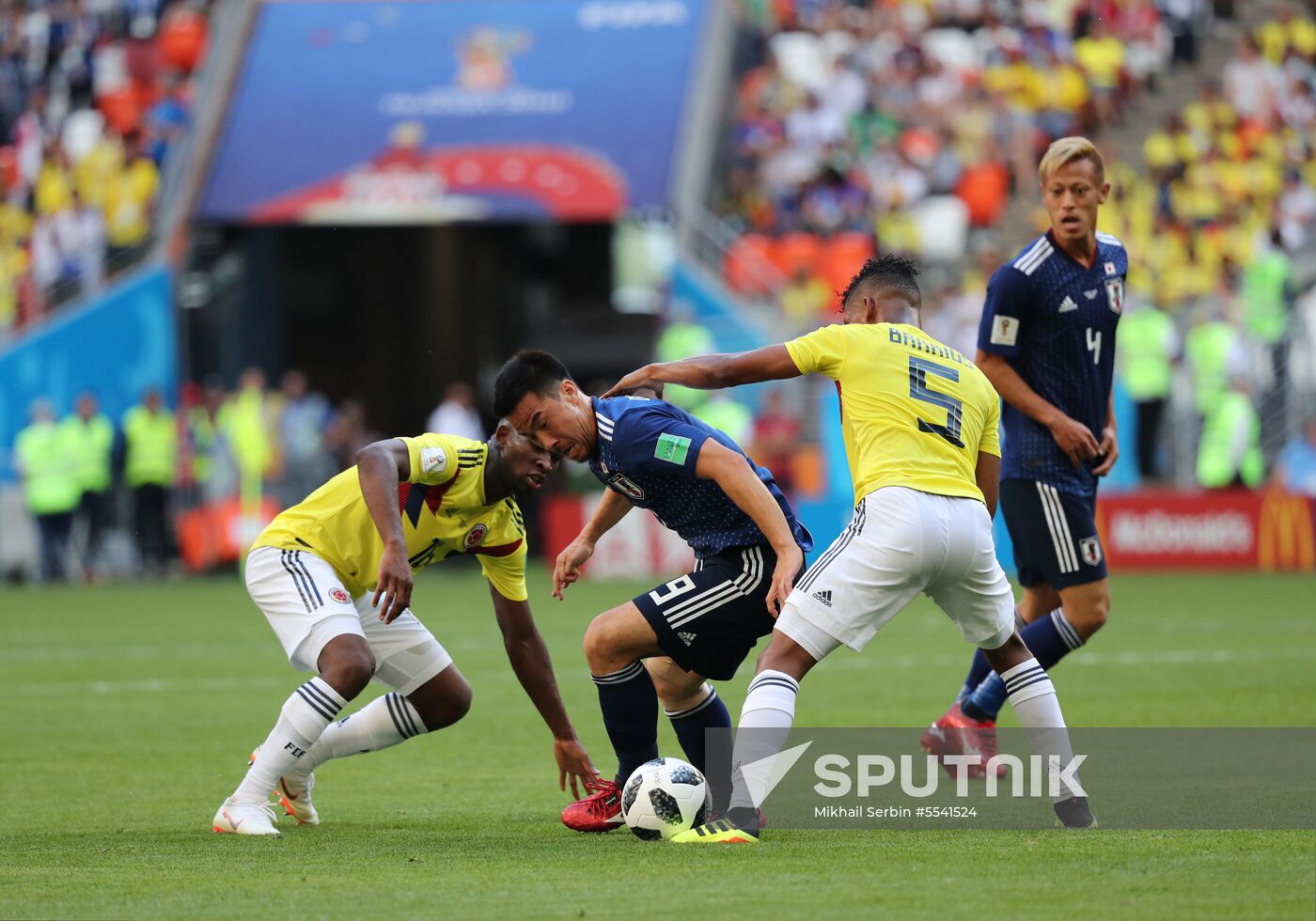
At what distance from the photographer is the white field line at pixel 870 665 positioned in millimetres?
12398

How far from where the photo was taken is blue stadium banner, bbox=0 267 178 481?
26234 millimetres

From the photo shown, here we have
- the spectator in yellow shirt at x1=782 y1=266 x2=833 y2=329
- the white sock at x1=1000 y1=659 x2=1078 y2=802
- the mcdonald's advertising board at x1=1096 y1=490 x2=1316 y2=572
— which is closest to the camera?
the white sock at x1=1000 y1=659 x2=1078 y2=802

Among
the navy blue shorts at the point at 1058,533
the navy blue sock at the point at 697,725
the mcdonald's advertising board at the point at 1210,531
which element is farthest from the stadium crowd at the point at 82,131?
the navy blue sock at the point at 697,725

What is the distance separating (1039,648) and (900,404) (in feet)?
6.97

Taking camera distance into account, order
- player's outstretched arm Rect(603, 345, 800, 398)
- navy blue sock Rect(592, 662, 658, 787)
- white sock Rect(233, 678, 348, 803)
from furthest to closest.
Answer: white sock Rect(233, 678, 348, 803) < navy blue sock Rect(592, 662, 658, 787) < player's outstretched arm Rect(603, 345, 800, 398)

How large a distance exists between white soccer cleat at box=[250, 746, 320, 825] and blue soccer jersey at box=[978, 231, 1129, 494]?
125 inches

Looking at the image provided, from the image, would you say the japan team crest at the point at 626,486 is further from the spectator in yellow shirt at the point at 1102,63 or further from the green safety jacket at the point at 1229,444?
the spectator in yellow shirt at the point at 1102,63

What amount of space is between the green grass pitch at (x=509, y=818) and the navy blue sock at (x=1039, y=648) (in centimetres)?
151

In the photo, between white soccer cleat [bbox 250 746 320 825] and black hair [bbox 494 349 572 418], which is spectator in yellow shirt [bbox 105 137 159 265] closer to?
white soccer cleat [bbox 250 746 320 825]

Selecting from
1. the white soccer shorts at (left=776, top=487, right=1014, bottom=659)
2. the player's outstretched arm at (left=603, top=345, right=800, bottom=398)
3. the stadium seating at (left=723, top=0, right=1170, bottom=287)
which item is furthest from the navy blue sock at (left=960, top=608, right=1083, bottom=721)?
the stadium seating at (left=723, top=0, right=1170, bottom=287)

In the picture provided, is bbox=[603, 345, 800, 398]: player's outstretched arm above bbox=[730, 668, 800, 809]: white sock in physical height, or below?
above

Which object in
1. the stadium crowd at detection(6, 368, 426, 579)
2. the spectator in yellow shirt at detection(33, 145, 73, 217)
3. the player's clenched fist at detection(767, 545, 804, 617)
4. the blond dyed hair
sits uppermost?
the blond dyed hair

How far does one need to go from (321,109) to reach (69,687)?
53.6ft

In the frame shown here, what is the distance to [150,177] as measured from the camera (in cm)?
2806
